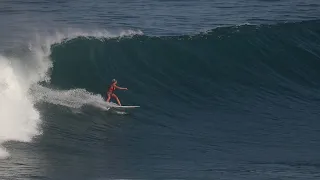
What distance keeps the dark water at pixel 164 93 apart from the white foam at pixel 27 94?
0.04m

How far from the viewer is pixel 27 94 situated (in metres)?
23.8

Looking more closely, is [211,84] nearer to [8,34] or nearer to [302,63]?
[302,63]

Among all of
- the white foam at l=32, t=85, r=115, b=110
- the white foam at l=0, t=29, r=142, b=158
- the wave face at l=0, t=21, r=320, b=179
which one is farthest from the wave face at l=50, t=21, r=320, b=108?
the white foam at l=32, t=85, r=115, b=110

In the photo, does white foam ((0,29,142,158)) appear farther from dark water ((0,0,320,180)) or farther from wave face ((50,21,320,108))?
wave face ((50,21,320,108))

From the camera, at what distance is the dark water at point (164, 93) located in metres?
19.1

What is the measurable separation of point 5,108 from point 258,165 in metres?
7.09

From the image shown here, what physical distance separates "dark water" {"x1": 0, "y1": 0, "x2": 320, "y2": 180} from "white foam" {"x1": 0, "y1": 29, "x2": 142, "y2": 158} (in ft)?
0.13

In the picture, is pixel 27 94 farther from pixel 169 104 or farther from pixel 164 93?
pixel 164 93

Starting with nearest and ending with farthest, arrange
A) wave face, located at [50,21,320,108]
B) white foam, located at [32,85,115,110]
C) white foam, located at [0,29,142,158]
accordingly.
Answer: white foam, located at [0,29,142,158] < white foam, located at [32,85,115,110] < wave face, located at [50,21,320,108]

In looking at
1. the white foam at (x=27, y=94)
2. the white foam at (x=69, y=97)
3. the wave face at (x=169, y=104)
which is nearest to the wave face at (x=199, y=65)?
the wave face at (x=169, y=104)

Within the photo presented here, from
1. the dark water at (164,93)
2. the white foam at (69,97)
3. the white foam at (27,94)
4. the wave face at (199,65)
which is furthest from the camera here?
the wave face at (199,65)

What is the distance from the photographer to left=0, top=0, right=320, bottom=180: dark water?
19078 millimetres

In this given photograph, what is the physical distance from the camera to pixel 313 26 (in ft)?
108

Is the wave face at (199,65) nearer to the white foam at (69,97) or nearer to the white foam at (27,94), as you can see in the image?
the white foam at (27,94)
